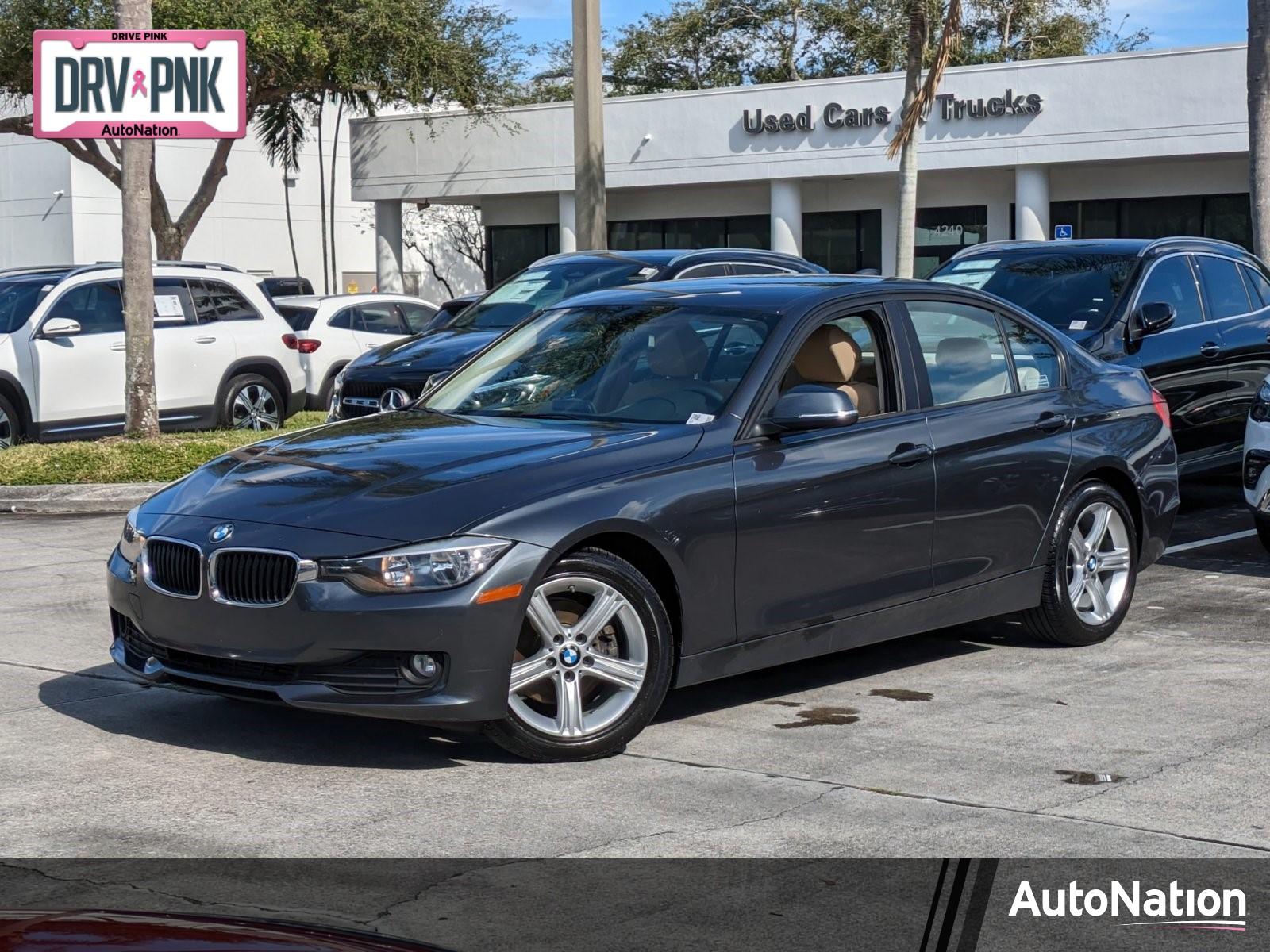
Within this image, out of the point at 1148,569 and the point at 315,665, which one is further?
the point at 1148,569

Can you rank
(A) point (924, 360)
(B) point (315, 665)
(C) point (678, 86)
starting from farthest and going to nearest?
(C) point (678, 86) < (A) point (924, 360) < (B) point (315, 665)

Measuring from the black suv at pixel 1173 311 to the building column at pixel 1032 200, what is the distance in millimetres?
22271

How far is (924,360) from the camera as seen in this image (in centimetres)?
736

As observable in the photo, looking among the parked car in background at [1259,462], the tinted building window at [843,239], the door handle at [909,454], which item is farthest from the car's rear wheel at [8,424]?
the tinted building window at [843,239]

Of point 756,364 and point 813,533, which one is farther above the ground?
point 756,364

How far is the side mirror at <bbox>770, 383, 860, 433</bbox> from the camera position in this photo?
648 centimetres

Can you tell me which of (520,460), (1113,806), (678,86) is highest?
(678,86)

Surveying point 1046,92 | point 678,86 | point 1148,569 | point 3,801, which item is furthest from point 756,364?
point 678,86

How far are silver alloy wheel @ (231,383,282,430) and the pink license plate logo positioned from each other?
2761 mm

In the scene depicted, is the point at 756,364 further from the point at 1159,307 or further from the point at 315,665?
the point at 1159,307

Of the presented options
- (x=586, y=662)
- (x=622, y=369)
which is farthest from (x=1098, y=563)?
(x=586, y=662)

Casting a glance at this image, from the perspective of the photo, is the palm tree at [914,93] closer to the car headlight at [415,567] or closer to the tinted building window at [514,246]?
the car headlight at [415,567]

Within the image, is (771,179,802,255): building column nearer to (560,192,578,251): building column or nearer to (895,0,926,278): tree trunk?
(560,192,578,251): building column

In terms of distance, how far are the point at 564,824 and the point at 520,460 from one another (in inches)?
54.7
